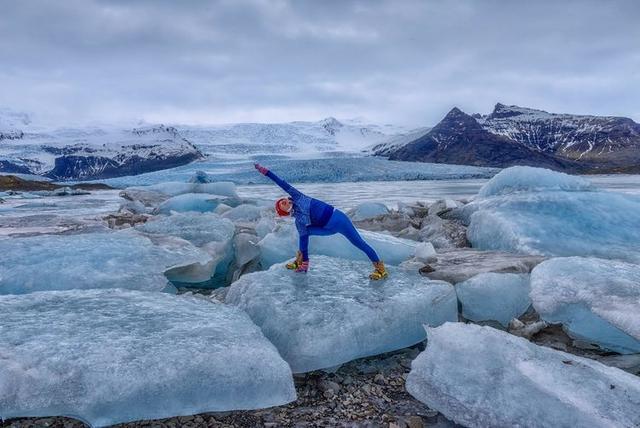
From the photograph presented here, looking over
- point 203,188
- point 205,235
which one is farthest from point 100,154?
point 205,235

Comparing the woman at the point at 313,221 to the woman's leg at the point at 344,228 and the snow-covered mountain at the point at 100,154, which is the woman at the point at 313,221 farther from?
the snow-covered mountain at the point at 100,154

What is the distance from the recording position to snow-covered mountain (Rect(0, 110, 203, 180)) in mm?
76625

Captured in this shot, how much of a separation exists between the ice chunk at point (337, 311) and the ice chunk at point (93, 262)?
2.98 feet

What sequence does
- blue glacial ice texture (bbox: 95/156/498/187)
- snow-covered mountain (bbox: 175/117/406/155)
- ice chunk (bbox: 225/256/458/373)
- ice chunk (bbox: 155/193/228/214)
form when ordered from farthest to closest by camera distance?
snow-covered mountain (bbox: 175/117/406/155), blue glacial ice texture (bbox: 95/156/498/187), ice chunk (bbox: 155/193/228/214), ice chunk (bbox: 225/256/458/373)

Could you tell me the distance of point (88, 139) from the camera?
88.6m

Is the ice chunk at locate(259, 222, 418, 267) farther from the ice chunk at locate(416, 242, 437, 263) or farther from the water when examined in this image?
the water

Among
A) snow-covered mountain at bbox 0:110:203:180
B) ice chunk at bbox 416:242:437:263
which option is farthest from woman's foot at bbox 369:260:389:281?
snow-covered mountain at bbox 0:110:203:180

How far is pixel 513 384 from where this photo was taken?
6.76 feet

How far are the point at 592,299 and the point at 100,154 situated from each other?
90.0 m

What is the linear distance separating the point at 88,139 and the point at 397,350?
315ft

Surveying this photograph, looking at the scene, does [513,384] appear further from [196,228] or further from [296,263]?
[196,228]

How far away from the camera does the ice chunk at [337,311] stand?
2486 millimetres

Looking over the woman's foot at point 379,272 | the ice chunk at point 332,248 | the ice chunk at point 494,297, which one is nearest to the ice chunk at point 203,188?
the ice chunk at point 332,248

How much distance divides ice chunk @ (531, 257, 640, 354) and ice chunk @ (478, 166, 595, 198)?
2731 mm
